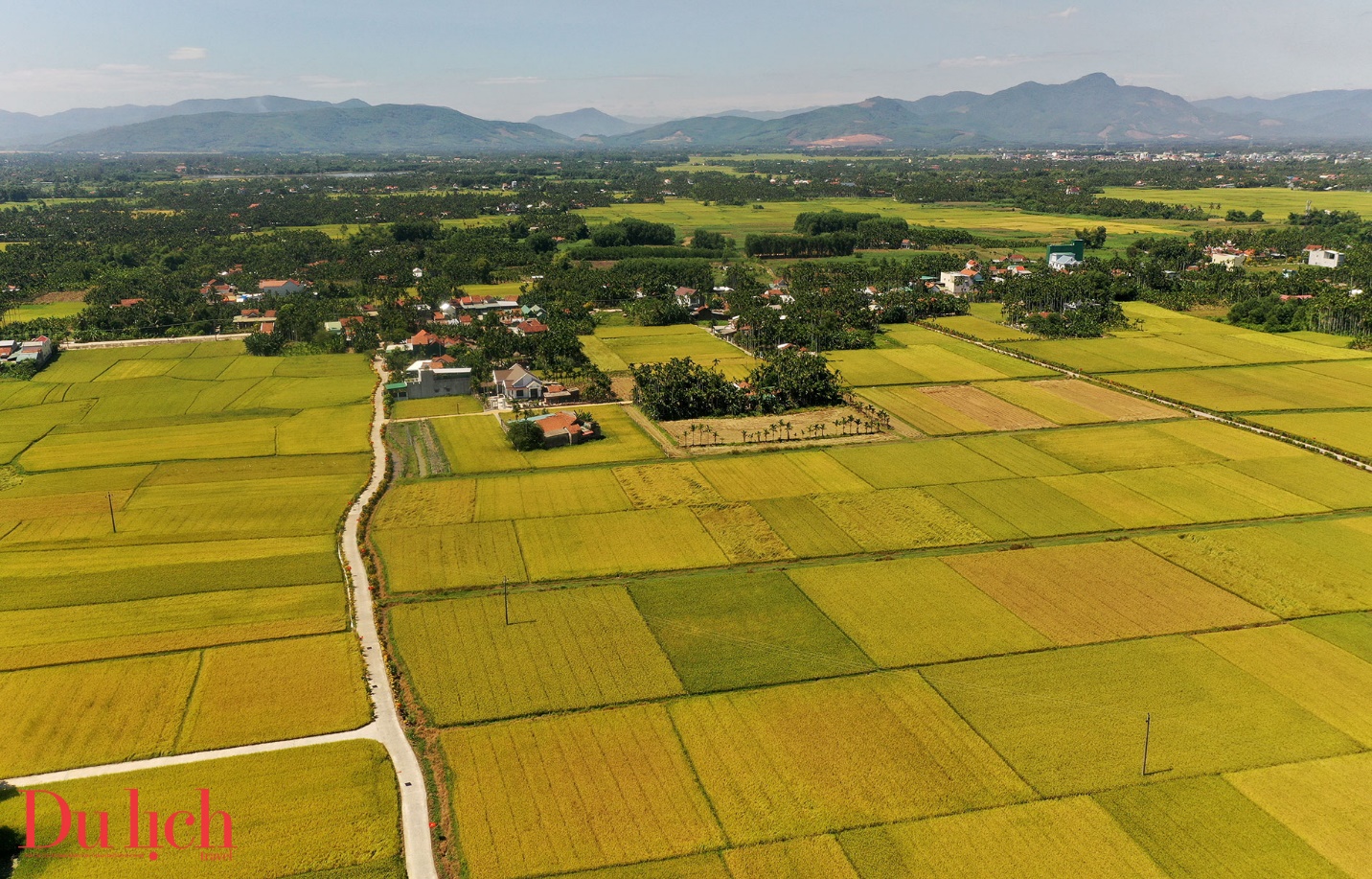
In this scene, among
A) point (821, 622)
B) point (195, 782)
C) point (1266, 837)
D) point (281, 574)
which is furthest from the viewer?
point (281, 574)

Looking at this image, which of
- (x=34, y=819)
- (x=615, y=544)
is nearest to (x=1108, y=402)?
(x=615, y=544)

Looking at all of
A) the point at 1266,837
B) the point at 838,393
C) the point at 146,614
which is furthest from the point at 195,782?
the point at 838,393

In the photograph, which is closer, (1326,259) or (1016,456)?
(1016,456)

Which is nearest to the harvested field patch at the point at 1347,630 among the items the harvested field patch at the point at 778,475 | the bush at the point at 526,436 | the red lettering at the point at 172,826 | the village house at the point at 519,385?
the harvested field patch at the point at 778,475

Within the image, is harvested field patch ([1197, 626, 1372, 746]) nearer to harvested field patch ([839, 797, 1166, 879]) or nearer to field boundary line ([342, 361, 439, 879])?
harvested field patch ([839, 797, 1166, 879])

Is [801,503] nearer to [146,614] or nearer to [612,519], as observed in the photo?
[612,519]

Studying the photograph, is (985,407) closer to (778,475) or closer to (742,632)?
(778,475)
